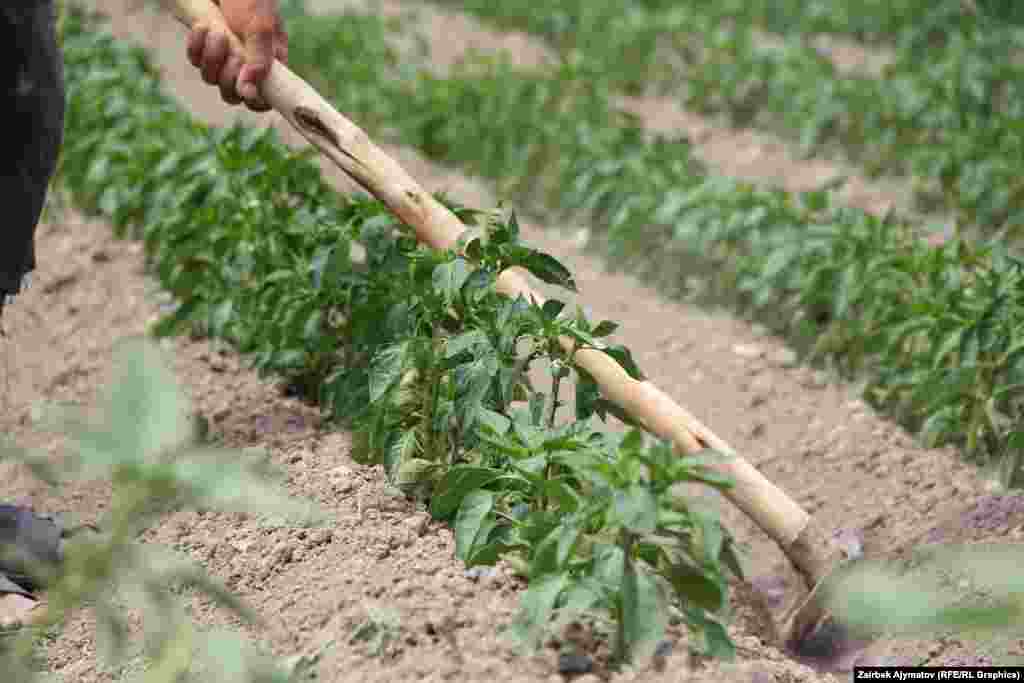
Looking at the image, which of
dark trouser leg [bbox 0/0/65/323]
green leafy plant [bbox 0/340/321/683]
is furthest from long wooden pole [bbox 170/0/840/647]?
green leafy plant [bbox 0/340/321/683]

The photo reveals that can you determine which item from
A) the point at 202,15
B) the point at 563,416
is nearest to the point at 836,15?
the point at 563,416

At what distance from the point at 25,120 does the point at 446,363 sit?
0.94 m

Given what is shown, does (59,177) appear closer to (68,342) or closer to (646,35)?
(68,342)

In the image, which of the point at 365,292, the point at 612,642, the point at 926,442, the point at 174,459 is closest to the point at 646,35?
the point at 926,442

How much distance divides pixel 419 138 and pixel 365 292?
133 inches

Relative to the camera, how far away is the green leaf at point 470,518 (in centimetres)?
221

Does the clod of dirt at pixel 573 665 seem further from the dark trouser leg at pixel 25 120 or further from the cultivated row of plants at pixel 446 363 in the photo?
the dark trouser leg at pixel 25 120

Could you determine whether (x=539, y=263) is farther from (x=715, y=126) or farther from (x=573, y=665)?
(x=715, y=126)

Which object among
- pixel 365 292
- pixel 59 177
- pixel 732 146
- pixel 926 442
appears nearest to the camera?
pixel 365 292

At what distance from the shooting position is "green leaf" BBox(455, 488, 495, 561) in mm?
2205

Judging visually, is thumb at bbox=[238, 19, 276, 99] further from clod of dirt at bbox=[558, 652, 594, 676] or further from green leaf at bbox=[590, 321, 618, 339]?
clod of dirt at bbox=[558, 652, 594, 676]

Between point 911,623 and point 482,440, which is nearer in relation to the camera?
point 911,623

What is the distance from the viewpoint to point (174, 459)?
1.43 metres

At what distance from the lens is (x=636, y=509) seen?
1.84 m
